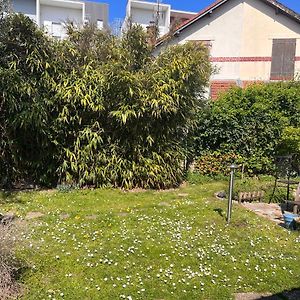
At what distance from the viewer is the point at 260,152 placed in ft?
34.6

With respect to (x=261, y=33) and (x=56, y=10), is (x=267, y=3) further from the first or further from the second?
(x=56, y=10)

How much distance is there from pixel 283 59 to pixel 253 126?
28.3 ft

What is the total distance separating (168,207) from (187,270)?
9.17 ft

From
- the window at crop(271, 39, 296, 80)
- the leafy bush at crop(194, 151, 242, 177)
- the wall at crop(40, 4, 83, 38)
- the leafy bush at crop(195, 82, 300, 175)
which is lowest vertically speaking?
the leafy bush at crop(194, 151, 242, 177)

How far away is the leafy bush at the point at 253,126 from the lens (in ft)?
34.3

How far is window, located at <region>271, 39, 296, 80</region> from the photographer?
1711 cm

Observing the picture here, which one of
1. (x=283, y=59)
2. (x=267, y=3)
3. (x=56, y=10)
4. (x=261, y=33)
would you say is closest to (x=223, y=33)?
(x=261, y=33)

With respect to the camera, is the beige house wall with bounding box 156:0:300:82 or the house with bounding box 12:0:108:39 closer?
the beige house wall with bounding box 156:0:300:82

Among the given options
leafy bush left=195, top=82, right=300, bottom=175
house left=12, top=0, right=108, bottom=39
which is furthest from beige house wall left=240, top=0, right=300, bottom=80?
house left=12, top=0, right=108, bottom=39

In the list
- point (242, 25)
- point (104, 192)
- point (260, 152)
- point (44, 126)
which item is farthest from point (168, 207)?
point (242, 25)

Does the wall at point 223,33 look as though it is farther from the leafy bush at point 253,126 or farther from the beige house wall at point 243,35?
the leafy bush at point 253,126

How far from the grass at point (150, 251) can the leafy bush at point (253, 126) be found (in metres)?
3.81

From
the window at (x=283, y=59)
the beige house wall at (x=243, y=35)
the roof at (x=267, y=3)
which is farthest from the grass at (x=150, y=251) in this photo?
the window at (x=283, y=59)

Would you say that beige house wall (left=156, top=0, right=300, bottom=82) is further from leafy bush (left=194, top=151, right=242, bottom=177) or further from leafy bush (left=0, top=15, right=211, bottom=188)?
leafy bush (left=0, top=15, right=211, bottom=188)
